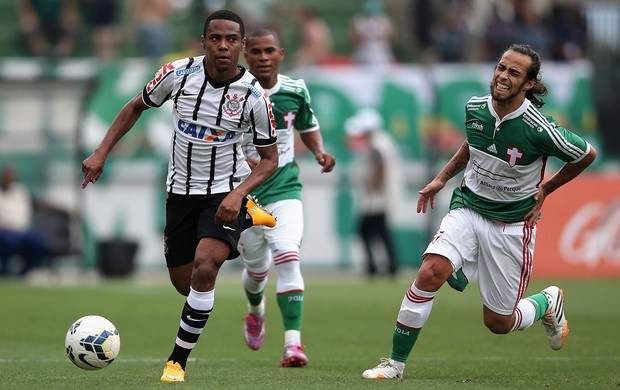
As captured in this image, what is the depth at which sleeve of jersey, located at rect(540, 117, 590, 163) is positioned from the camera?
8625mm

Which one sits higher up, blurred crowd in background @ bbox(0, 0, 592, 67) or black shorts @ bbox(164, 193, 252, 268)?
black shorts @ bbox(164, 193, 252, 268)

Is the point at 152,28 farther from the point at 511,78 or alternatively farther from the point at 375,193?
the point at 511,78

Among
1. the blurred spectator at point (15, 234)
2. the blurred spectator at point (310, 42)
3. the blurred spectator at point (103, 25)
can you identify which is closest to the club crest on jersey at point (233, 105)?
the blurred spectator at point (15, 234)

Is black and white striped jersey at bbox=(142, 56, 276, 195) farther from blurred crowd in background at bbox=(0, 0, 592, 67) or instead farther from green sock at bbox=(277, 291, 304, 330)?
blurred crowd in background at bbox=(0, 0, 592, 67)

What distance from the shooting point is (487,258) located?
Answer: 29.3 feet

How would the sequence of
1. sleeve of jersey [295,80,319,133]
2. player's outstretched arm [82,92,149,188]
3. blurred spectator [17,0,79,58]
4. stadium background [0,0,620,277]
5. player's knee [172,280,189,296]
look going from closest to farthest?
player's outstretched arm [82,92,149,188], player's knee [172,280,189,296], sleeve of jersey [295,80,319,133], stadium background [0,0,620,277], blurred spectator [17,0,79,58]

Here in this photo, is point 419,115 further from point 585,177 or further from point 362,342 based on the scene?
point 362,342

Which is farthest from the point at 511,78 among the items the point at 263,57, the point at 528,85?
the point at 263,57

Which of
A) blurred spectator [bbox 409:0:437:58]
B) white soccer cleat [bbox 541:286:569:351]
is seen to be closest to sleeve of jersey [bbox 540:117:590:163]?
white soccer cleat [bbox 541:286:569:351]

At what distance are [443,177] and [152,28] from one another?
1639 centimetres

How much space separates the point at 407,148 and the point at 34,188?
7277mm

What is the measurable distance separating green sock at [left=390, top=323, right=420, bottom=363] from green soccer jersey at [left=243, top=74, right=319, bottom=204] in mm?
2186

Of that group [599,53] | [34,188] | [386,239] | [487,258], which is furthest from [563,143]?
[599,53]

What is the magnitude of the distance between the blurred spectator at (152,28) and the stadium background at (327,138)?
0.31m
